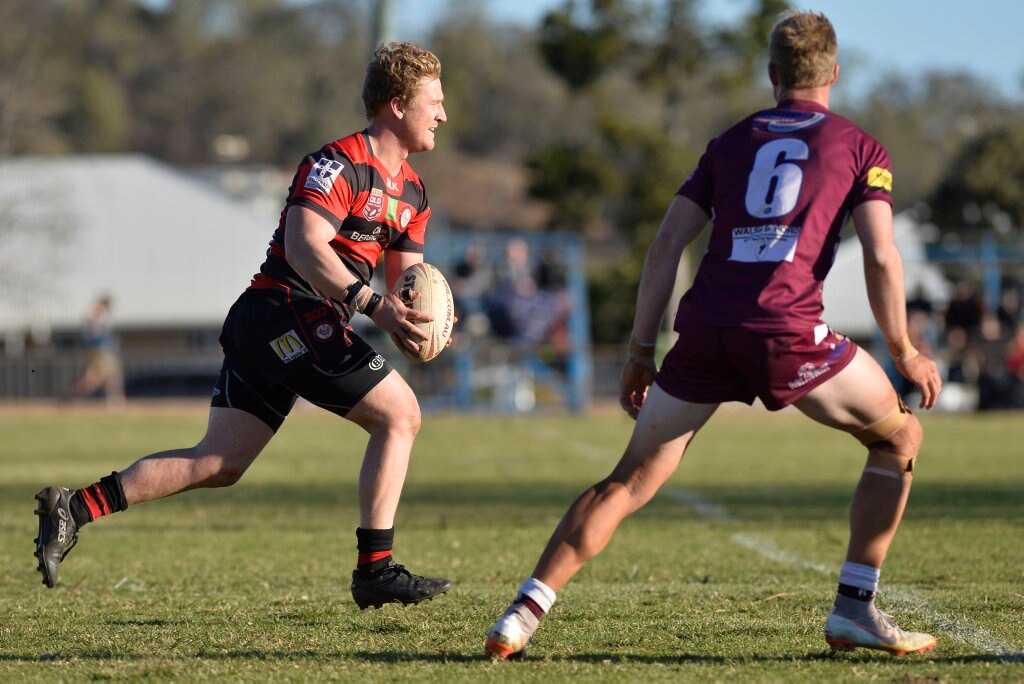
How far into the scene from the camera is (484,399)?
2616 centimetres

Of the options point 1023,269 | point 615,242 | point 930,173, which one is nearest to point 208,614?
point 1023,269

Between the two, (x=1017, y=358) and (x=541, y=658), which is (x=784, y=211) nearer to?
(x=541, y=658)

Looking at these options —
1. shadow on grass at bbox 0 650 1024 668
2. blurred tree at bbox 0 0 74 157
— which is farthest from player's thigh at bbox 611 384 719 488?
blurred tree at bbox 0 0 74 157

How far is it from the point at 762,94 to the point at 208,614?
49028 millimetres

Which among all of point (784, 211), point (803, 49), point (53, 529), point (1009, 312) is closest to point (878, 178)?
point (784, 211)

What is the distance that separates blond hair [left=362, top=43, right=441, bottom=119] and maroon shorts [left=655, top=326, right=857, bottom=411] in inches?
66.8

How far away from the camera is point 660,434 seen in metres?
4.59

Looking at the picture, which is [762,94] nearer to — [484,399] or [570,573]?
[484,399]

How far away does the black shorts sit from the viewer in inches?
211

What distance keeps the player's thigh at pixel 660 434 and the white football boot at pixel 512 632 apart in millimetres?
543

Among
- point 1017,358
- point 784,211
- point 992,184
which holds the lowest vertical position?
point 1017,358

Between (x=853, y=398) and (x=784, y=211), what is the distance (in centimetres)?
64

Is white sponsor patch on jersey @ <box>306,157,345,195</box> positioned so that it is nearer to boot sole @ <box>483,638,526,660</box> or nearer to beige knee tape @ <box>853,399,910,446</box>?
boot sole @ <box>483,638,526,660</box>

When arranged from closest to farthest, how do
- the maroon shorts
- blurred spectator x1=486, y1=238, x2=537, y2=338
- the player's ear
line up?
the maroon shorts < the player's ear < blurred spectator x1=486, y1=238, x2=537, y2=338
